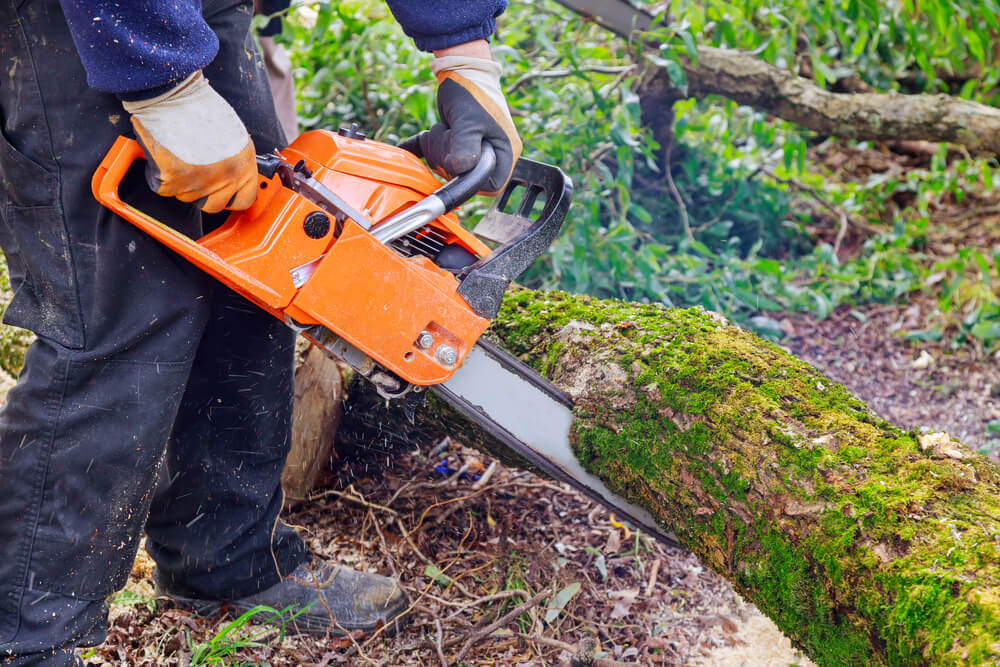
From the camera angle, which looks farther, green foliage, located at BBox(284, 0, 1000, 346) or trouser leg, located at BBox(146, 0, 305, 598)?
green foliage, located at BBox(284, 0, 1000, 346)

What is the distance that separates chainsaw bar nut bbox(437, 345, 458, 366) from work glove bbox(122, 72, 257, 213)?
0.53 m

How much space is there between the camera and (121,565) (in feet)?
5.34

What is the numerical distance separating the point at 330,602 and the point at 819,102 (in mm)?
3141

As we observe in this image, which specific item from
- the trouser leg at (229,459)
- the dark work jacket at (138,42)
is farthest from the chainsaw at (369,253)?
the trouser leg at (229,459)

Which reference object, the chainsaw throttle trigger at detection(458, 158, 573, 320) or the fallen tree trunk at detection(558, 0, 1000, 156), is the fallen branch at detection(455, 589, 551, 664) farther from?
the fallen tree trunk at detection(558, 0, 1000, 156)

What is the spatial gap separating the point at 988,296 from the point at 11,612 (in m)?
4.10

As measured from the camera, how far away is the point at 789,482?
4.96 feet

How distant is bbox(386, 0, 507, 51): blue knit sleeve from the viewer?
5.80 ft

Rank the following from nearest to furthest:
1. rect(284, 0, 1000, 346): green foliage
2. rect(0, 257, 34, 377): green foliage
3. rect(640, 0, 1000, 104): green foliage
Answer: rect(0, 257, 34, 377): green foliage → rect(640, 0, 1000, 104): green foliage → rect(284, 0, 1000, 346): green foliage

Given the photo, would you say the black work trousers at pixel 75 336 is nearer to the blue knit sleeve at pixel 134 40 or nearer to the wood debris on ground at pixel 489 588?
the blue knit sleeve at pixel 134 40

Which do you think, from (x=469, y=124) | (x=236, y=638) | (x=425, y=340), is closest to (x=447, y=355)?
(x=425, y=340)

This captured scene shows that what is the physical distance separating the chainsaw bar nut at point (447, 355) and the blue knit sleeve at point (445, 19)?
74cm

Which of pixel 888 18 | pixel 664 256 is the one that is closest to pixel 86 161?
pixel 664 256

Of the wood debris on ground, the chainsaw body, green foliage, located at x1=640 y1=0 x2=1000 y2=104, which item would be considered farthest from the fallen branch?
green foliage, located at x1=640 y1=0 x2=1000 y2=104
